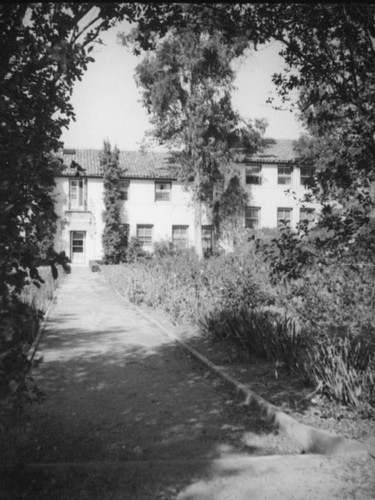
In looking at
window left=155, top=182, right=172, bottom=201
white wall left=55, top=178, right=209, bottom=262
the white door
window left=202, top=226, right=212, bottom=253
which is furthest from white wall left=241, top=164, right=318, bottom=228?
the white door

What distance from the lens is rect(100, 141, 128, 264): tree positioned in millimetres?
28578

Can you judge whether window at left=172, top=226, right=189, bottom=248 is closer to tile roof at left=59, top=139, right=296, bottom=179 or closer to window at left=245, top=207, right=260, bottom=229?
tile roof at left=59, top=139, right=296, bottom=179

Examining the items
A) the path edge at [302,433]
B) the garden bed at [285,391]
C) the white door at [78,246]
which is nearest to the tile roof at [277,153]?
the white door at [78,246]

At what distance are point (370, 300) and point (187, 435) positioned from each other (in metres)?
2.55

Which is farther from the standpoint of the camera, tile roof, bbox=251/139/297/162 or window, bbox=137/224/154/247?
tile roof, bbox=251/139/297/162

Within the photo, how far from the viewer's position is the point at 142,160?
108 feet

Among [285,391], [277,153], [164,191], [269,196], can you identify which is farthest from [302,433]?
[277,153]

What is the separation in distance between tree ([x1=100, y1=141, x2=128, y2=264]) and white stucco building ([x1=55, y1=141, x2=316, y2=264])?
0.81 metres

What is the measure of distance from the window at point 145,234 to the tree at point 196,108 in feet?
13.9

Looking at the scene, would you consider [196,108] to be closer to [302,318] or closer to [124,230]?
[124,230]

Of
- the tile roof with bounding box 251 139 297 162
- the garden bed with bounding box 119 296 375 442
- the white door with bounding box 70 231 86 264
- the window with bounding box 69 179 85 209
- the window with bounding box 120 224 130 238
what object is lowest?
the garden bed with bounding box 119 296 375 442

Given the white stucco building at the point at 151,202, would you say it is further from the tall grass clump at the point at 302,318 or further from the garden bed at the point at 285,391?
the garden bed at the point at 285,391

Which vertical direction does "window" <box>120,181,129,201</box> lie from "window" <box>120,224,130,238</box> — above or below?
above

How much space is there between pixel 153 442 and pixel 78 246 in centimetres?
2648
